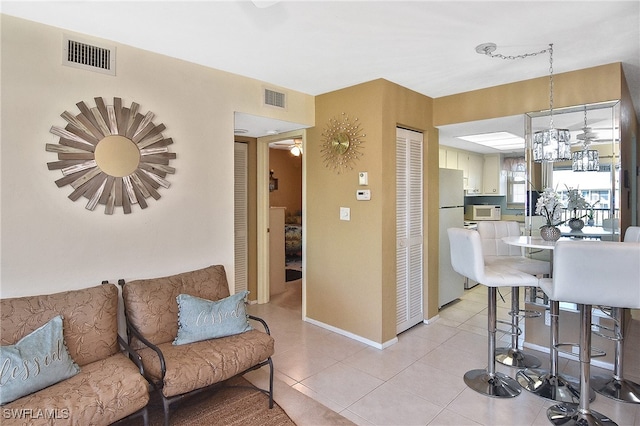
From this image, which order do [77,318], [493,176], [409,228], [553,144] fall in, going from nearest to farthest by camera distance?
1. [77,318]
2. [553,144]
3. [409,228]
4. [493,176]

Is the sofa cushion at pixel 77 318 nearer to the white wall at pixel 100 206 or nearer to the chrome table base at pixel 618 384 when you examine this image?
the white wall at pixel 100 206

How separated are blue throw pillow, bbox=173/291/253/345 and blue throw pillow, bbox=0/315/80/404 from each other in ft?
2.07

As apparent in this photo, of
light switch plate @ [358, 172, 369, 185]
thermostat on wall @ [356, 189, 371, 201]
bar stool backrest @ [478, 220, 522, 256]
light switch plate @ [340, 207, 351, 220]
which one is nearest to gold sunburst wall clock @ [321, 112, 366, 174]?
light switch plate @ [358, 172, 369, 185]

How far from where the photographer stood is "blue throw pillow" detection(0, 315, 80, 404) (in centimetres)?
171

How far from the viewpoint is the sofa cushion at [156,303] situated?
2391 mm

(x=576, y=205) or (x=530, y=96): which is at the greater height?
(x=530, y=96)

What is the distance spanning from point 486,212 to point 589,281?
4.48 meters

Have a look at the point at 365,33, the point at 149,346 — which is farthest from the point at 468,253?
the point at 149,346

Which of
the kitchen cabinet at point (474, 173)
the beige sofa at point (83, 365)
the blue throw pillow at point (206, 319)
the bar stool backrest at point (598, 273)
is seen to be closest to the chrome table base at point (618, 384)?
the bar stool backrest at point (598, 273)

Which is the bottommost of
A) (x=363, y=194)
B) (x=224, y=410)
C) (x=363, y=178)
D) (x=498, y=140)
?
(x=224, y=410)

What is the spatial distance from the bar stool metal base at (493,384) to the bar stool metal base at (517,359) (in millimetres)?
354

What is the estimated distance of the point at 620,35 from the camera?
2.44 m

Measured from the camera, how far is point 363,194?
3441 mm

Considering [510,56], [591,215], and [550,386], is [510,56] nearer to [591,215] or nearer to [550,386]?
[591,215]
